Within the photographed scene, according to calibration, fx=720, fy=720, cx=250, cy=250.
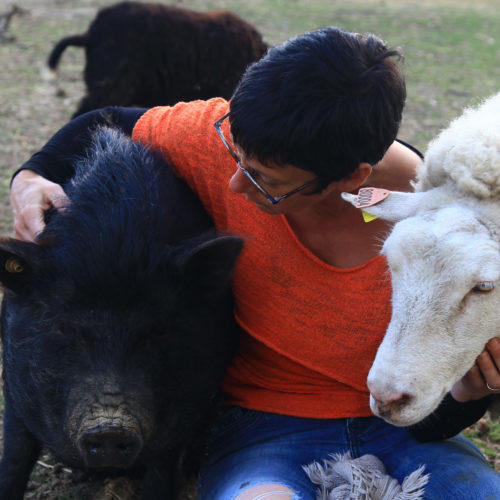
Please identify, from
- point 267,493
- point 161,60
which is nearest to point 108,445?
point 267,493

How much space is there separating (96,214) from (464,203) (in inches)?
51.0

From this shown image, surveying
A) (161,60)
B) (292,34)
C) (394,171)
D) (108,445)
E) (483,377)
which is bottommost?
(292,34)

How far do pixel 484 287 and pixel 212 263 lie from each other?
98cm

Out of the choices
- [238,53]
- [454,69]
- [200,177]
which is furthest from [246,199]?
[454,69]

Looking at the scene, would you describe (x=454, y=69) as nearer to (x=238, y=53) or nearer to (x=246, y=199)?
(x=238, y=53)

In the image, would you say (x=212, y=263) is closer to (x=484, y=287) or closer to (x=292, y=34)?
(x=484, y=287)

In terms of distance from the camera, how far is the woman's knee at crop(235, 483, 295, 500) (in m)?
2.52

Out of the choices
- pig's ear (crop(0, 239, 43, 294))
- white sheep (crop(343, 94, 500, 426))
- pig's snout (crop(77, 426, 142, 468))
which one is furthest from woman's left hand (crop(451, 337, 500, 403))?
pig's ear (crop(0, 239, 43, 294))

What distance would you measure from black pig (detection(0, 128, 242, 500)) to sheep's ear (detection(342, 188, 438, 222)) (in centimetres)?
48

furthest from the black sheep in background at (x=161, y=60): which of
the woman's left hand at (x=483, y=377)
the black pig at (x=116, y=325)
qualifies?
the woman's left hand at (x=483, y=377)

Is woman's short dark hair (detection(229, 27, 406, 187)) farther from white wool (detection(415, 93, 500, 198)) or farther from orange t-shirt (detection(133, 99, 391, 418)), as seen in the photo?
orange t-shirt (detection(133, 99, 391, 418))

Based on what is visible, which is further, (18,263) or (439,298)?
(18,263)

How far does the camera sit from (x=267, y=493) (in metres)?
2.55

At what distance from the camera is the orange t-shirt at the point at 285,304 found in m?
2.74
